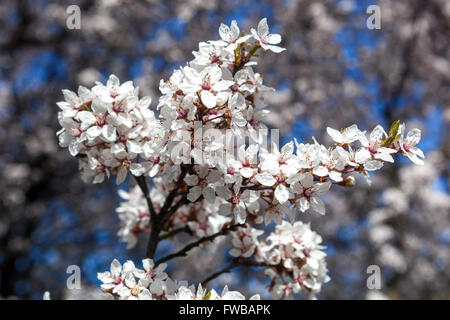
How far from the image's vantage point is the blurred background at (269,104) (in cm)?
770

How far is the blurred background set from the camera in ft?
25.3

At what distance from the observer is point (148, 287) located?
1.83 meters

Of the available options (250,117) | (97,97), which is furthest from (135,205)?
(250,117)

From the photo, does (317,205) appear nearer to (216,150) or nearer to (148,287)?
(216,150)

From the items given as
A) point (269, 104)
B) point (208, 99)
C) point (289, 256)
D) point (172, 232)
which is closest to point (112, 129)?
point (208, 99)

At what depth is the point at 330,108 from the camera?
8992mm

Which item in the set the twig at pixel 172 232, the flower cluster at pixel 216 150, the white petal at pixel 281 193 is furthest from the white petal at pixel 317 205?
the twig at pixel 172 232

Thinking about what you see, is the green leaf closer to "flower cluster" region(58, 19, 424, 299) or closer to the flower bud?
"flower cluster" region(58, 19, 424, 299)

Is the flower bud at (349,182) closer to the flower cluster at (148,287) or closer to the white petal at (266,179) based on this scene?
the white petal at (266,179)

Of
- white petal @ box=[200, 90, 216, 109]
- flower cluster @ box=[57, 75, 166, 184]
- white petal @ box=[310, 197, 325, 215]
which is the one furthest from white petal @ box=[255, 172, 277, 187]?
flower cluster @ box=[57, 75, 166, 184]

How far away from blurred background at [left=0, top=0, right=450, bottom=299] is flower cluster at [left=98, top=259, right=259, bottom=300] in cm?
585

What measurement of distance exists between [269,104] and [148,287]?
21.5 feet

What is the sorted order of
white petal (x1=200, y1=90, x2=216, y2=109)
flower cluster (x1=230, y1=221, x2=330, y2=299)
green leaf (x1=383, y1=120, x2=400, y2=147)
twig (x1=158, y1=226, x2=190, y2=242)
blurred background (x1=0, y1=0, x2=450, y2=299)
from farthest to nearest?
blurred background (x1=0, y1=0, x2=450, y2=299) → twig (x1=158, y1=226, x2=190, y2=242) → flower cluster (x1=230, y1=221, x2=330, y2=299) → green leaf (x1=383, y1=120, x2=400, y2=147) → white petal (x1=200, y1=90, x2=216, y2=109)

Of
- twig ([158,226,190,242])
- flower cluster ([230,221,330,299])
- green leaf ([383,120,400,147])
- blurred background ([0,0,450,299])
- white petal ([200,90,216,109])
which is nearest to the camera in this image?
white petal ([200,90,216,109])
